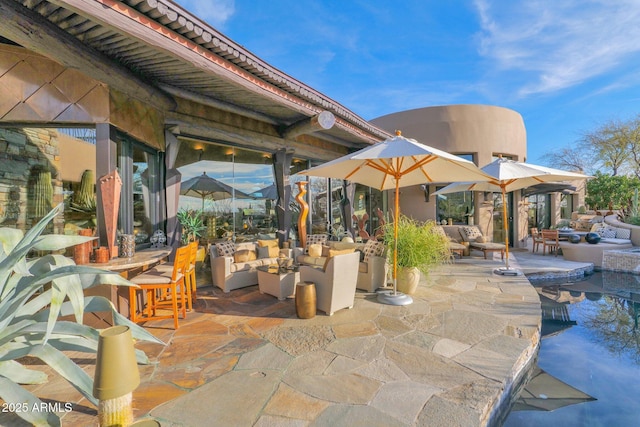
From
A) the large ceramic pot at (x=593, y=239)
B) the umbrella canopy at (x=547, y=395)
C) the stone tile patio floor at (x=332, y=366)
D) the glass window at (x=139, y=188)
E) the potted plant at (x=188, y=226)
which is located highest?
the glass window at (x=139, y=188)

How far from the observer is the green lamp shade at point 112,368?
3.66 feet

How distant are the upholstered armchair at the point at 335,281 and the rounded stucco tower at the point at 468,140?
869cm

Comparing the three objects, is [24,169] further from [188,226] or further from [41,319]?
[41,319]

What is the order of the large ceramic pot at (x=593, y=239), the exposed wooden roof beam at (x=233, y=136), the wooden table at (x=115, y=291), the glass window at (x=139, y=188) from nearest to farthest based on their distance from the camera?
1. the wooden table at (x=115, y=291)
2. the glass window at (x=139, y=188)
3. the exposed wooden roof beam at (x=233, y=136)
4. the large ceramic pot at (x=593, y=239)

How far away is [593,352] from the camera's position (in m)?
3.56

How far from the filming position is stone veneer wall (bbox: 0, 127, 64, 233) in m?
3.89

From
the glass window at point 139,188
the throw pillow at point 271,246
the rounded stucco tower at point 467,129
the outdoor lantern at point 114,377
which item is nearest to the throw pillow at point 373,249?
the throw pillow at point 271,246

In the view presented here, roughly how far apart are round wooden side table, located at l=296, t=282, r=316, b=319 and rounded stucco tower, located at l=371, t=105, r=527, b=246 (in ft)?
30.3

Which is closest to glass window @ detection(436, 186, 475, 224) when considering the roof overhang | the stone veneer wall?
the roof overhang

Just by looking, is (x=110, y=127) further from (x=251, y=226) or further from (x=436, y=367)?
(x=436, y=367)

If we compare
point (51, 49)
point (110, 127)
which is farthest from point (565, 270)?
point (51, 49)

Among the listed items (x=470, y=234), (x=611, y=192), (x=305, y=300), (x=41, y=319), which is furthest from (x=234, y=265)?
(x=611, y=192)

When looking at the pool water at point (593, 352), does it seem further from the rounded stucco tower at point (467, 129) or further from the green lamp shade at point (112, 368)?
the rounded stucco tower at point (467, 129)

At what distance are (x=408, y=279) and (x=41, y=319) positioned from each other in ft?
14.6
